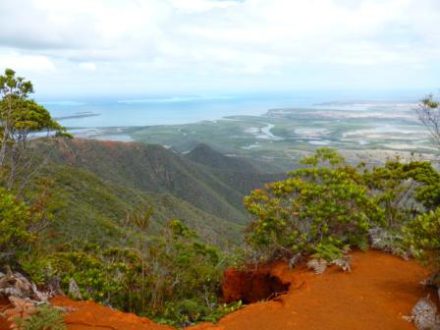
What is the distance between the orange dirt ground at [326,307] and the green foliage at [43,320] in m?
0.63

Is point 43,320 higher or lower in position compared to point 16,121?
lower

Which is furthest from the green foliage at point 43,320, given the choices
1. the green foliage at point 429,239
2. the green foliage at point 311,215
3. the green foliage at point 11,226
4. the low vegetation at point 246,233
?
the green foliage at point 429,239

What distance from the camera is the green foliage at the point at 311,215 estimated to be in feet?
39.8

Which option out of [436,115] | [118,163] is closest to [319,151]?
[436,115]

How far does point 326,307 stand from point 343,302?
1.48 feet

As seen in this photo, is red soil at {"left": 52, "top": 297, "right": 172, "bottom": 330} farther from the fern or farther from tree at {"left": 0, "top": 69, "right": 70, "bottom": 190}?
tree at {"left": 0, "top": 69, "right": 70, "bottom": 190}

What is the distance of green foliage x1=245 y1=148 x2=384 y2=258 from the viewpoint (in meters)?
12.1

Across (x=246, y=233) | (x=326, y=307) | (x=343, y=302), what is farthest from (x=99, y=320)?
(x=246, y=233)

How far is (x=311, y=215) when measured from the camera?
12.3 meters

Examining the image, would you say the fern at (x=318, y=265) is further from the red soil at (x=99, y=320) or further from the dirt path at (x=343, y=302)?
the red soil at (x=99, y=320)

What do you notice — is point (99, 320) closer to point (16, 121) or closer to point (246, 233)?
point (246, 233)

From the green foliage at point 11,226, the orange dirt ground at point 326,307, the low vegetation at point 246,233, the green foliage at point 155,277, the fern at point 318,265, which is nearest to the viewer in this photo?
the orange dirt ground at point 326,307

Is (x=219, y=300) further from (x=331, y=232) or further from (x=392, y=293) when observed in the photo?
(x=392, y=293)

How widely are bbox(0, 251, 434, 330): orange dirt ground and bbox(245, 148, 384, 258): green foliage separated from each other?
147cm
